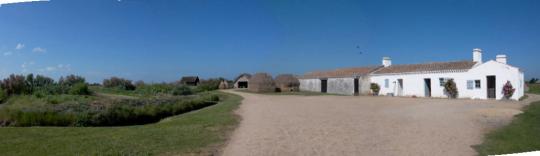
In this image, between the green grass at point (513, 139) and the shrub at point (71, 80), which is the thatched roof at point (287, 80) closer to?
the shrub at point (71, 80)

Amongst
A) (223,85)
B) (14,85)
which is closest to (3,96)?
(14,85)

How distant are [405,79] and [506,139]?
47.1 feet

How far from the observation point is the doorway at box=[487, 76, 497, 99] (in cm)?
1586

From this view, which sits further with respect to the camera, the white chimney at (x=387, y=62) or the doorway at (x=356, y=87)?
the white chimney at (x=387, y=62)

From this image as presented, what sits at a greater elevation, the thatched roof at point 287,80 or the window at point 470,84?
the thatched roof at point 287,80

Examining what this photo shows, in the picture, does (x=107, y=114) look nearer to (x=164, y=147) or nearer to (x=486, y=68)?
(x=164, y=147)

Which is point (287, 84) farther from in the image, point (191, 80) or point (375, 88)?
point (191, 80)

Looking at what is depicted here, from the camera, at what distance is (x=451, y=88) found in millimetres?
16734

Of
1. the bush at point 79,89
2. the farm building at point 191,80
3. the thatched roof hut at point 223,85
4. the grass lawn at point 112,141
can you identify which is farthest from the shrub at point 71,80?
the farm building at point 191,80

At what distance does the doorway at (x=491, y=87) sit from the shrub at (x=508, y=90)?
57cm

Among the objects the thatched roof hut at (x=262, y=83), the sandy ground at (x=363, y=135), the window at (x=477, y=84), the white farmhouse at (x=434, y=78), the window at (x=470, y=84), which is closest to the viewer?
the sandy ground at (x=363, y=135)

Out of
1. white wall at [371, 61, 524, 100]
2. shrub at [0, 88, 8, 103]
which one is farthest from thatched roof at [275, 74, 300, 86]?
shrub at [0, 88, 8, 103]

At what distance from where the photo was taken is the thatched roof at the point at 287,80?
27.6 metres

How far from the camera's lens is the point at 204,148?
484 cm
